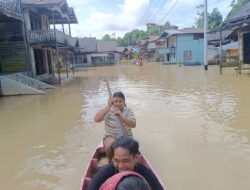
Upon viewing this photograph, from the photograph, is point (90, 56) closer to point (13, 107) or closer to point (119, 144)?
point (13, 107)

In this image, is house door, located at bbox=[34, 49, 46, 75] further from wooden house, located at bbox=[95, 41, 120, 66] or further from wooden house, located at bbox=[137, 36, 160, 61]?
wooden house, located at bbox=[137, 36, 160, 61]

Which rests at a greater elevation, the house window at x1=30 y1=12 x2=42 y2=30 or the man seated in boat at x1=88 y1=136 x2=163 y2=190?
the house window at x1=30 y1=12 x2=42 y2=30

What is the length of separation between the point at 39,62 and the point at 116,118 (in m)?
19.4

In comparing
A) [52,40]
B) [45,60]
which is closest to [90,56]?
[45,60]

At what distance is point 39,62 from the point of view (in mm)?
22656

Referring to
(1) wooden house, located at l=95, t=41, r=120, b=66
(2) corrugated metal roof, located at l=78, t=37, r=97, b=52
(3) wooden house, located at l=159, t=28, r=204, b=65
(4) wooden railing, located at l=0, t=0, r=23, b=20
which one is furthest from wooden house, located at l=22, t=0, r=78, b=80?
(1) wooden house, located at l=95, t=41, r=120, b=66

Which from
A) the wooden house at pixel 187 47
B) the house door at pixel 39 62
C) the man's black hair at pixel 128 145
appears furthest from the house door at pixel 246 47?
the man's black hair at pixel 128 145

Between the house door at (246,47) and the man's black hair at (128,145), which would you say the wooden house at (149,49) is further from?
the man's black hair at (128,145)

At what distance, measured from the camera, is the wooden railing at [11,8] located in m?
13.9

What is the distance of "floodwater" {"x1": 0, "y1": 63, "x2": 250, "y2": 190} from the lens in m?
4.81

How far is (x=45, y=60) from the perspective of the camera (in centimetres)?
2444

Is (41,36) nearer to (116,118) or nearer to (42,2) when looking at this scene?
(42,2)

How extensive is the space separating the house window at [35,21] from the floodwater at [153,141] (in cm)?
1115

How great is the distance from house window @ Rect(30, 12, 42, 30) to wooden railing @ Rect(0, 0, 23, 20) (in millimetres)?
4320
